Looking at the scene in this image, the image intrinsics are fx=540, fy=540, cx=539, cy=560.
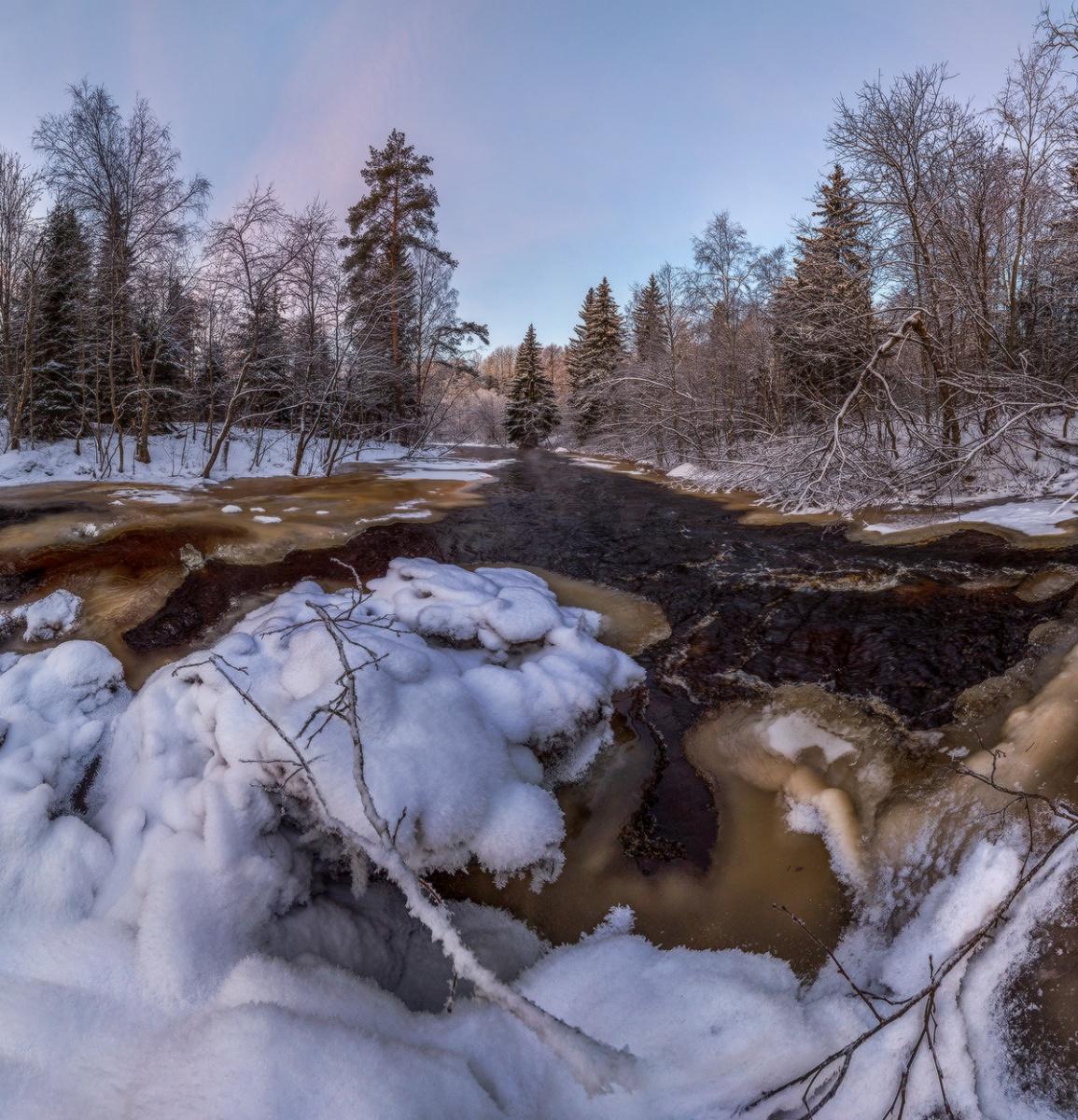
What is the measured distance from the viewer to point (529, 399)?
128 feet

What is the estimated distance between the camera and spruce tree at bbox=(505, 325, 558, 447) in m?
38.4

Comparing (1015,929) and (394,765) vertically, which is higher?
(394,765)

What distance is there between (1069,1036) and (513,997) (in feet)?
5.36

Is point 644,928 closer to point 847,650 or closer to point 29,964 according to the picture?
point 29,964

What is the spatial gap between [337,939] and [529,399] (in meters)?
39.0

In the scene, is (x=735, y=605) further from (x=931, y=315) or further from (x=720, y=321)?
(x=720, y=321)

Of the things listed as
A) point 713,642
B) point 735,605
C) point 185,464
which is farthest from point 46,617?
point 185,464

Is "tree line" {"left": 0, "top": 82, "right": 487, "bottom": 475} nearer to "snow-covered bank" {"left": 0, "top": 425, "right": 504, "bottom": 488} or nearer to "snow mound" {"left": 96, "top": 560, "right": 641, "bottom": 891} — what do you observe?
"snow-covered bank" {"left": 0, "top": 425, "right": 504, "bottom": 488}

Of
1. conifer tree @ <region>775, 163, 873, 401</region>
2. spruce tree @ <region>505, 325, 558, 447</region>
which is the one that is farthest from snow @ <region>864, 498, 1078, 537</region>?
spruce tree @ <region>505, 325, 558, 447</region>

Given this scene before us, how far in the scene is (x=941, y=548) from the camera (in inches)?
253

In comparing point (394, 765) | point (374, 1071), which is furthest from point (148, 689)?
point (374, 1071)

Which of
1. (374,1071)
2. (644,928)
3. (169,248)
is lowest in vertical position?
(644,928)

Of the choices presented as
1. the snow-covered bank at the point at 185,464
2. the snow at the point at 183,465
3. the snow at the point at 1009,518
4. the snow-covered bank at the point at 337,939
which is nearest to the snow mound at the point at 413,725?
the snow-covered bank at the point at 337,939

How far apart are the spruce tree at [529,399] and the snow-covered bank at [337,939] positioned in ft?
120
